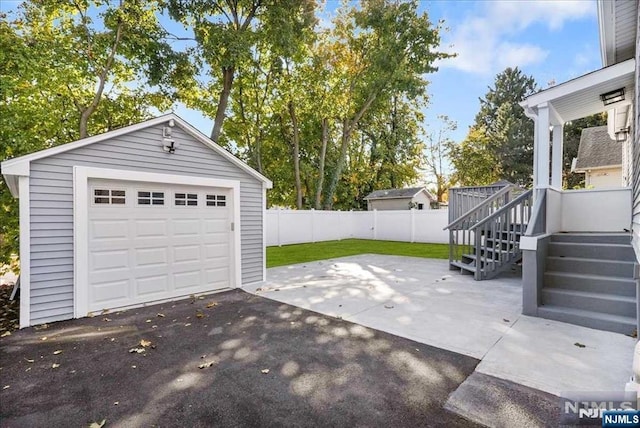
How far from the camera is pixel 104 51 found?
10062 millimetres

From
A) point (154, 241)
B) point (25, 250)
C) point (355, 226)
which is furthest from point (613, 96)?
point (355, 226)

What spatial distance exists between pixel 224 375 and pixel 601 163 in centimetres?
1626

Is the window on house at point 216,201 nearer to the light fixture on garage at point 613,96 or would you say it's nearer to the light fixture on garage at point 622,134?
the light fixture on garage at point 613,96

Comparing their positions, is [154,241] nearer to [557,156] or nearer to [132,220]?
[132,220]

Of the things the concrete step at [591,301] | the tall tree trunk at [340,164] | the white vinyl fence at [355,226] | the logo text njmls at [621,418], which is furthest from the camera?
the tall tree trunk at [340,164]

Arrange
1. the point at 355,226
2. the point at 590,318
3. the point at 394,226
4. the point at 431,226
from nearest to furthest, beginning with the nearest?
1. the point at 590,318
2. the point at 431,226
3. the point at 394,226
4. the point at 355,226

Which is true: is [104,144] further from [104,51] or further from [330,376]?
[104,51]

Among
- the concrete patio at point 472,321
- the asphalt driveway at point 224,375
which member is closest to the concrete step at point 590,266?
the concrete patio at point 472,321

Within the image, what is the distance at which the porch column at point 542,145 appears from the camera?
16.4 feet

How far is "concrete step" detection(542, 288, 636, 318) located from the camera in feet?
Answer: 12.4

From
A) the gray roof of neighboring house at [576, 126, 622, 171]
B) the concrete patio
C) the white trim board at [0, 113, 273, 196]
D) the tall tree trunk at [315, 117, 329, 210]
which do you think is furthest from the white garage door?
the gray roof of neighboring house at [576, 126, 622, 171]

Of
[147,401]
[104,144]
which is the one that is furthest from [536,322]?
[104,144]

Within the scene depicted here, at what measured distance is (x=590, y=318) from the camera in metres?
3.82

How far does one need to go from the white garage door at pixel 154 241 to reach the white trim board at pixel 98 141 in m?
0.61
